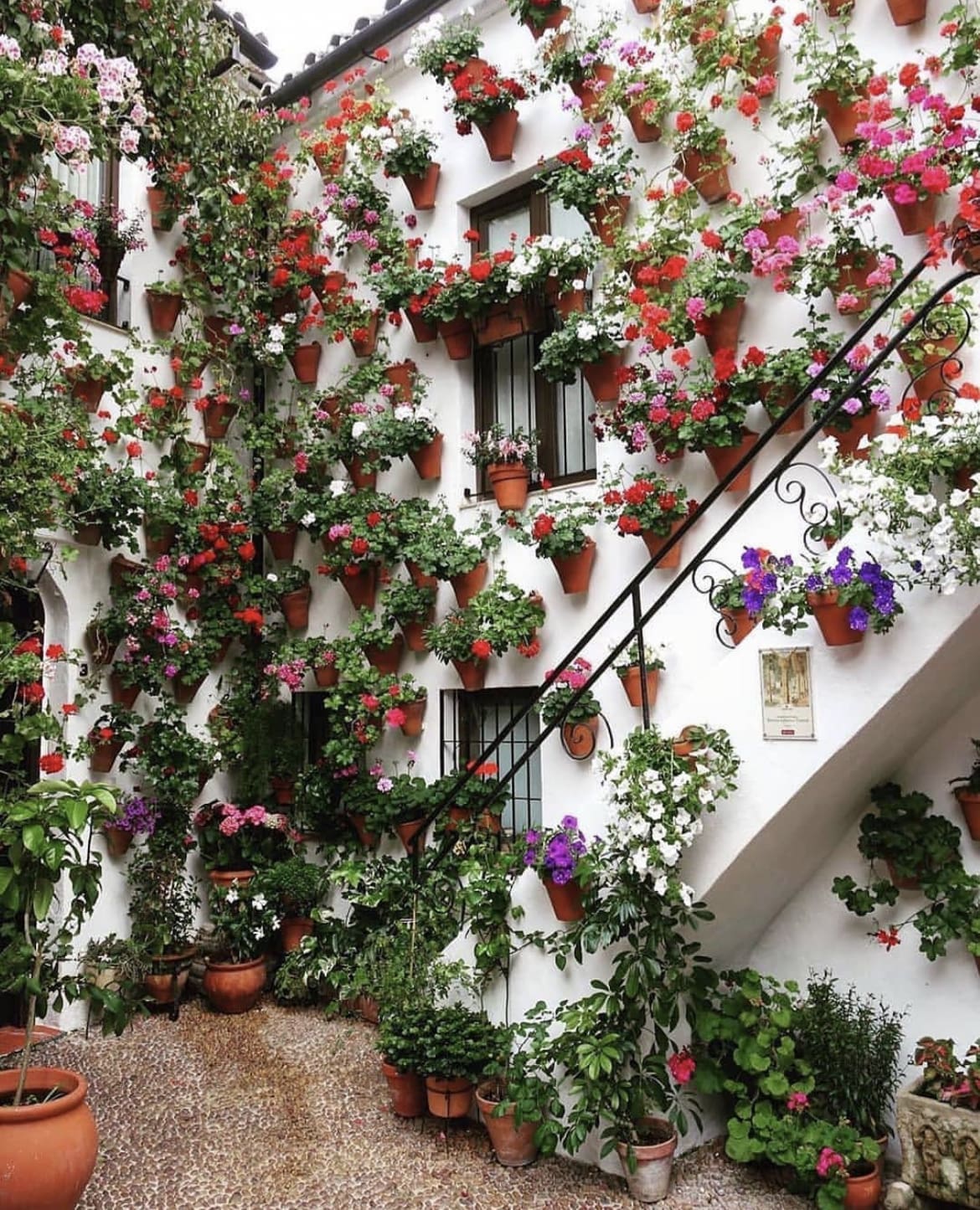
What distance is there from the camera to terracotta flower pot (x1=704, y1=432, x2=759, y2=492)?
505cm

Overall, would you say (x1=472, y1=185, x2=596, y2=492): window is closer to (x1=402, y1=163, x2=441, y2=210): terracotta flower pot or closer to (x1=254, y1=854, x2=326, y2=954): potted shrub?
(x1=402, y1=163, x2=441, y2=210): terracotta flower pot

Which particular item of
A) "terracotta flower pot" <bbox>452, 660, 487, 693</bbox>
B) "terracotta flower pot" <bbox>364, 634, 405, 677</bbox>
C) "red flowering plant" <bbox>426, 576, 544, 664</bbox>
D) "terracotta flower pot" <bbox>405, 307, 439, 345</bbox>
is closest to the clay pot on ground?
"red flowering plant" <bbox>426, 576, 544, 664</bbox>

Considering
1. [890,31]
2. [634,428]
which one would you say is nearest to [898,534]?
[634,428]

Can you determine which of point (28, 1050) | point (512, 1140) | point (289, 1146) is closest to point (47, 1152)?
point (28, 1050)

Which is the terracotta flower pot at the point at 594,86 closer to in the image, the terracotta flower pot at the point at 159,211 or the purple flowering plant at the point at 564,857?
the terracotta flower pot at the point at 159,211

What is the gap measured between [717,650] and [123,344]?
4812mm

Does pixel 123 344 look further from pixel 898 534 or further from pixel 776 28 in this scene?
pixel 898 534

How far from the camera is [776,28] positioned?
198 inches

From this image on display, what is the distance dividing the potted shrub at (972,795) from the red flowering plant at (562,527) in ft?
7.77

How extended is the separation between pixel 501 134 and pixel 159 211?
272cm

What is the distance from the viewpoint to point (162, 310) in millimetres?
7039

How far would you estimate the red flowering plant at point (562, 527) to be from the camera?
555 cm

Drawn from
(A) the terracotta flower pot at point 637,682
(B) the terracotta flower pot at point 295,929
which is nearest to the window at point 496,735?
(A) the terracotta flower pot at point 637,682

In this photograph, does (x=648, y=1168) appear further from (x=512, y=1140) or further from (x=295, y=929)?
(x=295, y=929)
